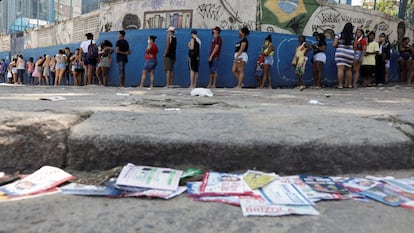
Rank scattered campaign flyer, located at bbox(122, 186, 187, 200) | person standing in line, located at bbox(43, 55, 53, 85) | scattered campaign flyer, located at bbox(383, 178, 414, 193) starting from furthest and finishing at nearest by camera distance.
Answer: person standing in line, located at bbox(43, 55, 53, 85)
scattered campaign flyer, located at bbox(383, 178, 414, 193)
scattered campaign flyer, located at bbox(122, 186, 187, 200)

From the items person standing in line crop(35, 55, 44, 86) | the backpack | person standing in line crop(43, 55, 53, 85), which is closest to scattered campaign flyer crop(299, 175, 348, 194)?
the backpack

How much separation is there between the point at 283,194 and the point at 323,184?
0.76ft

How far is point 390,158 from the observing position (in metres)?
1.73

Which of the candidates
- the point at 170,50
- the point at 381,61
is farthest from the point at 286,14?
the point at 170,50

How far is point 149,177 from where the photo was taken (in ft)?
4.94

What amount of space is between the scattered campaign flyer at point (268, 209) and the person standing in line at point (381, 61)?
30.3 ft

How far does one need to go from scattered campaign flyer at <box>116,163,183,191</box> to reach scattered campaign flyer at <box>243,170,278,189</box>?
30 centimetres

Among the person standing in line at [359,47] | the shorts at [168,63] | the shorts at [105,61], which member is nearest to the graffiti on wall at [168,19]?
the shorts at [105,61]

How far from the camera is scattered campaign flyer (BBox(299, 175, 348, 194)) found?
146cm

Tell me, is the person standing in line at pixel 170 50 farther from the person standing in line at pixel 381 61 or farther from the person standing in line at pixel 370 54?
the person standing in line at pixel 381 61

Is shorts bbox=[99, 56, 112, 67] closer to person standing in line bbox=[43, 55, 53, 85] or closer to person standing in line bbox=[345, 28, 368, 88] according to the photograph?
person standing in line bbox=[43, 55, 53, 85]

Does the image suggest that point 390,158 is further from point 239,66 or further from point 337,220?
point 239,66

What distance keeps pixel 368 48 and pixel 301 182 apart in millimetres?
8176

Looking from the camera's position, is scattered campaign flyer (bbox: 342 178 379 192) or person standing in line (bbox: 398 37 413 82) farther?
→ person standing in line (bbox: 398 37 413 82)
